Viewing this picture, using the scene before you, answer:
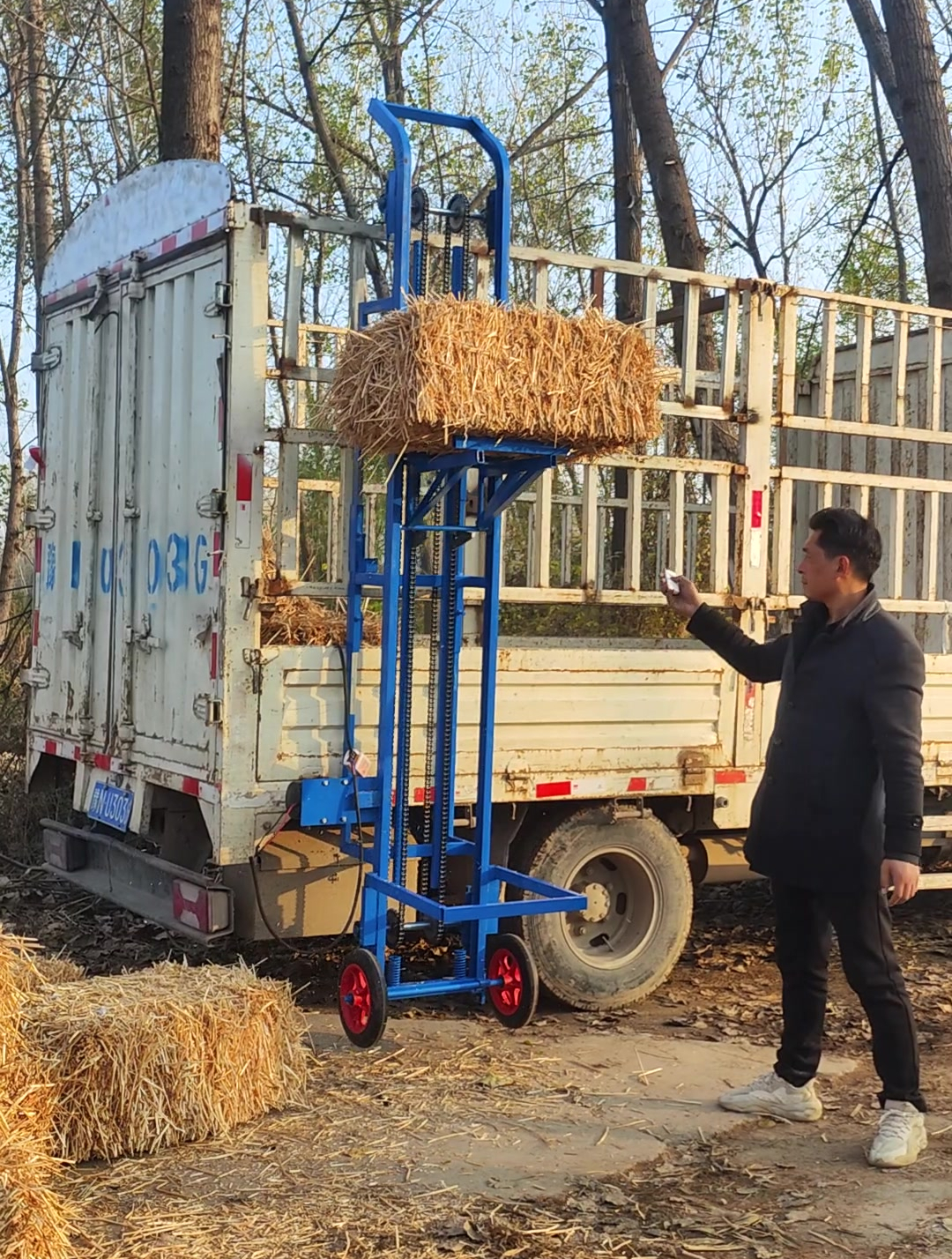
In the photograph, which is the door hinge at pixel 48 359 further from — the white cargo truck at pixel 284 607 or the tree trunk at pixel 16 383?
the tree trunk at pixel 16 383

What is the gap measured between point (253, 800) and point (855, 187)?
941 inches

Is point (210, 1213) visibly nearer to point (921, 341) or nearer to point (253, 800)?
point (253, 800)

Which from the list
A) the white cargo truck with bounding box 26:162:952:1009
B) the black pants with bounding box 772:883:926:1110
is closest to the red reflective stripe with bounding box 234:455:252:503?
the white cargo truck with bounding box 26:162:952:1009

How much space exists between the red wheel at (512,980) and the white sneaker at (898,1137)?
138cm

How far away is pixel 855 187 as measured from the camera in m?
26.2

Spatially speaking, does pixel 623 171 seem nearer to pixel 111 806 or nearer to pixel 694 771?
pixel 694 771

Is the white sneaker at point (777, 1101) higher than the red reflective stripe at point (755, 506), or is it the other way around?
the red reflective stripe at point (755, 506)

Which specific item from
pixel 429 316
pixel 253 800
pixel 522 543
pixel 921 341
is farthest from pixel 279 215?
pixel 522 543

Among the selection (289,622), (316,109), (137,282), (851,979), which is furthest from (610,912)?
(316,109)

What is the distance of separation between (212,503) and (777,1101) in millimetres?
3159

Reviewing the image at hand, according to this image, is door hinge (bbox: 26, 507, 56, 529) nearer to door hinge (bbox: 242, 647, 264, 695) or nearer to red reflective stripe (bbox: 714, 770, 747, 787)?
door hinge (bbox: 242, 647, 264, 695)

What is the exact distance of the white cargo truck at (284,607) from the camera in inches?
222

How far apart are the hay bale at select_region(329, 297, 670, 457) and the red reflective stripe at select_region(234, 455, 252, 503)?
1.51 ft

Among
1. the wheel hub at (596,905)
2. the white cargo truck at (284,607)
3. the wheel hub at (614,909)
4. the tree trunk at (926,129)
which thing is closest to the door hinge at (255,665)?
the white cargo truck at (284,607)
